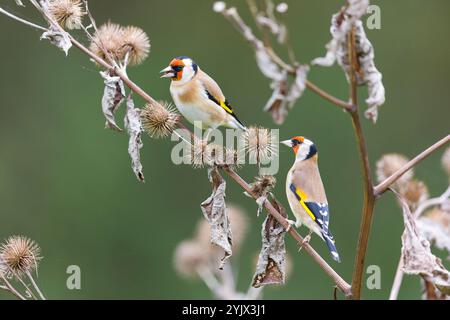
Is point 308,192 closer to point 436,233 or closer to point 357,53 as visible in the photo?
point 436,233

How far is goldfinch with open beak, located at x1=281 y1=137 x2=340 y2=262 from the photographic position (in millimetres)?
3314

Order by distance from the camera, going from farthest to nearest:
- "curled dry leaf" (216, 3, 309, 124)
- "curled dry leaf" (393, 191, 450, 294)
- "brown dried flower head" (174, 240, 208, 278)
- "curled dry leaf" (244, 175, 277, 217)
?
"brown dried flower head" (174, 240, 208, 278)
"curled dry leaf" (244, 175, 277, 217)
"curled dry leaf" (393, 191, 450, 294)
"curled dry leaf" (216, 3, 309, 124)

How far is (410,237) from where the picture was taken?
7.46 feet

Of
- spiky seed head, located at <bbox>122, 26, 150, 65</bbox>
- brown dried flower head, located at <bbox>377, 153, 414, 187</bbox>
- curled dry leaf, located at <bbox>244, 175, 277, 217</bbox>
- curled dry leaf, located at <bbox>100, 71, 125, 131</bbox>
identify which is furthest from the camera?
brown dried flower head, located at <bbox>377, 153, 414, 187</bbox>

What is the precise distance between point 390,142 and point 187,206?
98.6 inches

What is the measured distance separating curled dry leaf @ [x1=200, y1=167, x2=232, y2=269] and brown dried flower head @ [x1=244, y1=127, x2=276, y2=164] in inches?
5.8

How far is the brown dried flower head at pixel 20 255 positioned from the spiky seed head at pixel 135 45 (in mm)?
711

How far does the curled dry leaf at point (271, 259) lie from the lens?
8.14 ft

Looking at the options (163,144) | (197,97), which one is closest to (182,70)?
(197,97)

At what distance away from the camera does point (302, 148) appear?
334cm

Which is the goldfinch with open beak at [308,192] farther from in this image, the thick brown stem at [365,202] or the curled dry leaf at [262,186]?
the thick brown stem at [365,202]

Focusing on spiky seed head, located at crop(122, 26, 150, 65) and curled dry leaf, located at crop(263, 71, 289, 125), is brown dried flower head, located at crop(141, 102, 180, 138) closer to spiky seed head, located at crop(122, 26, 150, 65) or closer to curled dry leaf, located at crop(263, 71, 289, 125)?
spiky seed head, located at crop(122, 26, 150, 65)

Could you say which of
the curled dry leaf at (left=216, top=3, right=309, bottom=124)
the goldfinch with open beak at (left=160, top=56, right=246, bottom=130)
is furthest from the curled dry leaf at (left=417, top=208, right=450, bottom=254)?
the curled dry leaf at (left=216, top=3, right=309, bottom=124)
